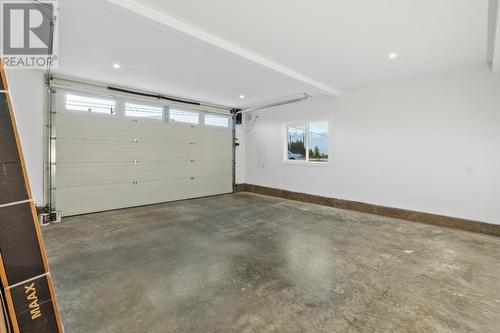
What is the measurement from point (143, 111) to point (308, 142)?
14.2 feet

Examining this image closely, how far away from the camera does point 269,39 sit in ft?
9.73

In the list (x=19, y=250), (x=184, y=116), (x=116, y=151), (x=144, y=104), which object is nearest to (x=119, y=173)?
(x=116, y=151)

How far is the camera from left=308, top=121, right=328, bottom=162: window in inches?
225

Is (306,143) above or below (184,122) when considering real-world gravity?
below

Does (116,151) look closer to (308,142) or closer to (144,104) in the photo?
(144,104)

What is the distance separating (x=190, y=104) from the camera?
6199mm

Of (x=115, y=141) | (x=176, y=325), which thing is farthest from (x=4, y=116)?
(x=115, y=141)

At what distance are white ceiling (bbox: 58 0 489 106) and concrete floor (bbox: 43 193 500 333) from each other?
277 cm

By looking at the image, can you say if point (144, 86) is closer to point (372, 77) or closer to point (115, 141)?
point (115, 141)

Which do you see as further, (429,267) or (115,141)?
(115,141)

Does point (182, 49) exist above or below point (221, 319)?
above

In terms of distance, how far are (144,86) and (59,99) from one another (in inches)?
62.6

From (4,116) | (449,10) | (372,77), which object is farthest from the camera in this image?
(372,77)

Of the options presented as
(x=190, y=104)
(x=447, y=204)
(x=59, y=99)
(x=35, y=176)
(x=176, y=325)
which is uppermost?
(x=190, y=104)
